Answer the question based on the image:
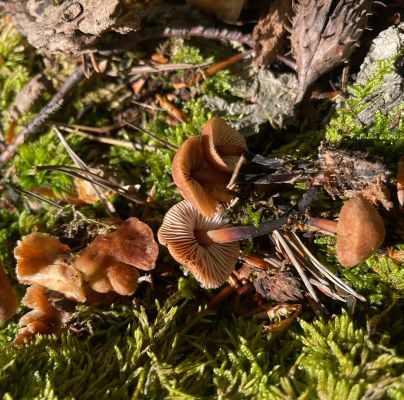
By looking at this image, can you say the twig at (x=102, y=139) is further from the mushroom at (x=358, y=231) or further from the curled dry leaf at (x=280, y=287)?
the mushroom at (x=358, y=231)

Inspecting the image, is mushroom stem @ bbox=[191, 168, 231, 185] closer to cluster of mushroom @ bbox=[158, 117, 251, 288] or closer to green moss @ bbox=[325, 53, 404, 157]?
cluster of mushroom @ bbox=[158, 117, 251, 288]

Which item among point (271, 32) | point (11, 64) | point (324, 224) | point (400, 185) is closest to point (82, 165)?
point (11, 64)

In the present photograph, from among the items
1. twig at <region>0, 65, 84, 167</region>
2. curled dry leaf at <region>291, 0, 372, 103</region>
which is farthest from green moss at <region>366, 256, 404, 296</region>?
twig at <region>0, 65, 84, 167</region>

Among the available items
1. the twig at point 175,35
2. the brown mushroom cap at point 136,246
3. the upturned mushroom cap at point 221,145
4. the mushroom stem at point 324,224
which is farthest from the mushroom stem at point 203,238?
the twig at point 175,35

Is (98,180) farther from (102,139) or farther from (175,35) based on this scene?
(175,35)

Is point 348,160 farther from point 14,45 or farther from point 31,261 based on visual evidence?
point 14,45
